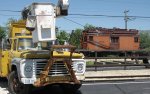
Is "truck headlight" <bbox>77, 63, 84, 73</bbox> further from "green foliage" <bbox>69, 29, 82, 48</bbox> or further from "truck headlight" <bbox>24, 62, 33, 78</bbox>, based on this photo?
"green foliage" <bbox>69, 29, 82, 48</bbox>

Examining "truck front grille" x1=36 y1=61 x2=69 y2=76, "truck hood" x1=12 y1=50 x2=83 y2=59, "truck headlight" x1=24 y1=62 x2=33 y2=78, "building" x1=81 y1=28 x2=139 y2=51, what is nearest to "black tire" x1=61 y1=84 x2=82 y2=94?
"truck front grille" x1=36 y1=61 x2=69 y2=76

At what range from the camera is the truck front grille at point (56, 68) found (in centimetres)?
1324

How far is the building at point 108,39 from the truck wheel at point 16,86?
32.8 m

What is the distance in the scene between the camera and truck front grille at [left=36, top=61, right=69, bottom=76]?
13.2 metres

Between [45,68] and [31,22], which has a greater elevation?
[31,22]

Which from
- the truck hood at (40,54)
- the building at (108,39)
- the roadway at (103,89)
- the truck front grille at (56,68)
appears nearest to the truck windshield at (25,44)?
the truck hood at (40,54)

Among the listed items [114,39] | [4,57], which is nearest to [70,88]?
[4,57]

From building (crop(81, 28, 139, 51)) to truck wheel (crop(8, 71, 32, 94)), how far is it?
3284 cm

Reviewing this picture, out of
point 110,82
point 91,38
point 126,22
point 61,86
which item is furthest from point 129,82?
point 126,22

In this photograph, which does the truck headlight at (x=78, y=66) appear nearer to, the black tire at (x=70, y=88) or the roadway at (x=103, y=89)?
the black tire at (x=70, y=88)

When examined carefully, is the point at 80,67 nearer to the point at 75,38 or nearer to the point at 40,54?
the point at 40,54

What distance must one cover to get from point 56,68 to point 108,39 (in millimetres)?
35081

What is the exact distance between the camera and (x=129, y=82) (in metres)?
18.7

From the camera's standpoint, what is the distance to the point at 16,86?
13.8 metres
